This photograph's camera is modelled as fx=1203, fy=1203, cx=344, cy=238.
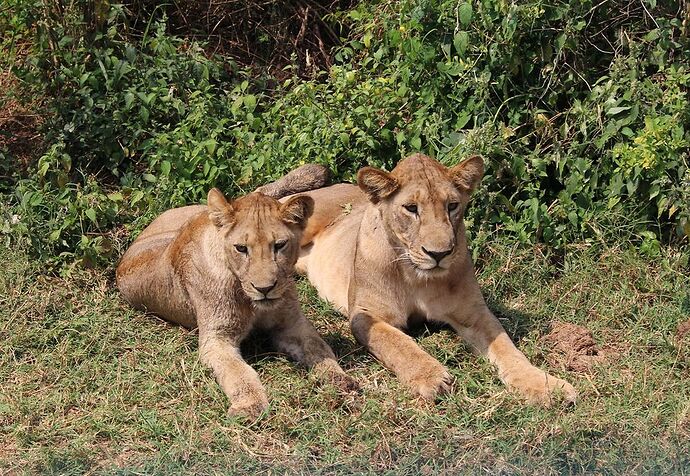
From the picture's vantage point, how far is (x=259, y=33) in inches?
324

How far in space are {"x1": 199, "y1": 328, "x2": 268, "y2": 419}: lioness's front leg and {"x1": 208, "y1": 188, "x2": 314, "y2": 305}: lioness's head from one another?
29 centimetres

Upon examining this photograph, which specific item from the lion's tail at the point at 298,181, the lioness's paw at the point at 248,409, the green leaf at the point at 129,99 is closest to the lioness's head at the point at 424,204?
the lioness's paw at the point at 248,409

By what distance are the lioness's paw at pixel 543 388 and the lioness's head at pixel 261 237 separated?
1.05 m

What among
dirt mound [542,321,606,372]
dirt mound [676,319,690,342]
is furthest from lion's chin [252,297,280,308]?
dirt mound [676,319,690,342]

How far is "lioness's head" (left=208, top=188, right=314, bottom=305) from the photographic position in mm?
4953

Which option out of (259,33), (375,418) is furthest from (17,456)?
(259,33)

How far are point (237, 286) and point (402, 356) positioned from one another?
2.56 ft

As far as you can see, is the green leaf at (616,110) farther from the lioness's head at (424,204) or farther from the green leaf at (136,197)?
the green leaf at (136,197)

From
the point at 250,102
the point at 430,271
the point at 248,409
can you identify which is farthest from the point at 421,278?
the point at 250,102

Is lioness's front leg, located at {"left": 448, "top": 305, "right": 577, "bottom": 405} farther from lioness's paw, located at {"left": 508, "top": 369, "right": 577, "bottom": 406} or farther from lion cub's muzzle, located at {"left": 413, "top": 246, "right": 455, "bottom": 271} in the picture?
lion cub's muzzle, located at {"left": 413, "top": 246, "right": 455, "bottom": 271}

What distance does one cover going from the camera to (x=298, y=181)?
6.69m

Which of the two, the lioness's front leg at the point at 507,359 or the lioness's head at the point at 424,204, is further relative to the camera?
the lioness's head at the point at 424,204

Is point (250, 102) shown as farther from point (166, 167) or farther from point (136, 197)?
point (136, 197)

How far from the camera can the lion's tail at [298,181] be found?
6.64m
